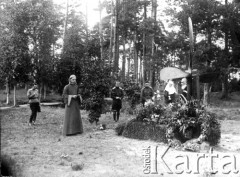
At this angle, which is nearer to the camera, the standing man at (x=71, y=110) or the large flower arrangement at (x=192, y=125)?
the large flower arrangement at (x=192, y=125)

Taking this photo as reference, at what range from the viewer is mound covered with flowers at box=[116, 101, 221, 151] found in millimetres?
7336

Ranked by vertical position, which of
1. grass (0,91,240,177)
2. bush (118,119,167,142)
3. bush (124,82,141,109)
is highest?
bush (124,82,141,109)

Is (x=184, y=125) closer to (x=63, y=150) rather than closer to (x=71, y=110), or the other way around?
(x=63, y=150)

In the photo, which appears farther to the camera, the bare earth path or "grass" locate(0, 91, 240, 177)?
"grass" locate(0, 91, 240, 177)

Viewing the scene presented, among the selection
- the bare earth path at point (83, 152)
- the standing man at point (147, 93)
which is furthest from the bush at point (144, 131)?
the standing man at point (147, 93)

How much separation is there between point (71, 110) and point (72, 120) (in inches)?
12.9

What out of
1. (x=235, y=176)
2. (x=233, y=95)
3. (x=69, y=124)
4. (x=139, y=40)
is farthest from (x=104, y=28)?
(x=235, y=176)

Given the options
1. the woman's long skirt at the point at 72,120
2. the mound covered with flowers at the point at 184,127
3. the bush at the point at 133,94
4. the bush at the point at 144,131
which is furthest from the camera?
the bush at the point at 133,94

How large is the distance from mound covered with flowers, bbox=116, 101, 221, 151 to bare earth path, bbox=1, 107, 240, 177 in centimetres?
30

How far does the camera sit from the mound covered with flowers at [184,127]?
7.34 metres

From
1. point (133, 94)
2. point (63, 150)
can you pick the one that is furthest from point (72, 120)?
point (133, 94)

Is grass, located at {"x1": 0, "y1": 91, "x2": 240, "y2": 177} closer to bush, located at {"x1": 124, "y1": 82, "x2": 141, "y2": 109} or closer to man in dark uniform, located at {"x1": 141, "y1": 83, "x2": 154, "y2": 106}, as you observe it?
man in dark uniform, located at {"x1": 141, "y1": 83, "x2": 154, "y2": 106}

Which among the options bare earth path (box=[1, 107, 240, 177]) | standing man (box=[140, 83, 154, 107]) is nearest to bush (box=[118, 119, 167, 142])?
bare earth path (box=[1, 107, 240, 177])

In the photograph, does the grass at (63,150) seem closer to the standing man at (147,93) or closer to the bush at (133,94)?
the standing man at (147,93)
